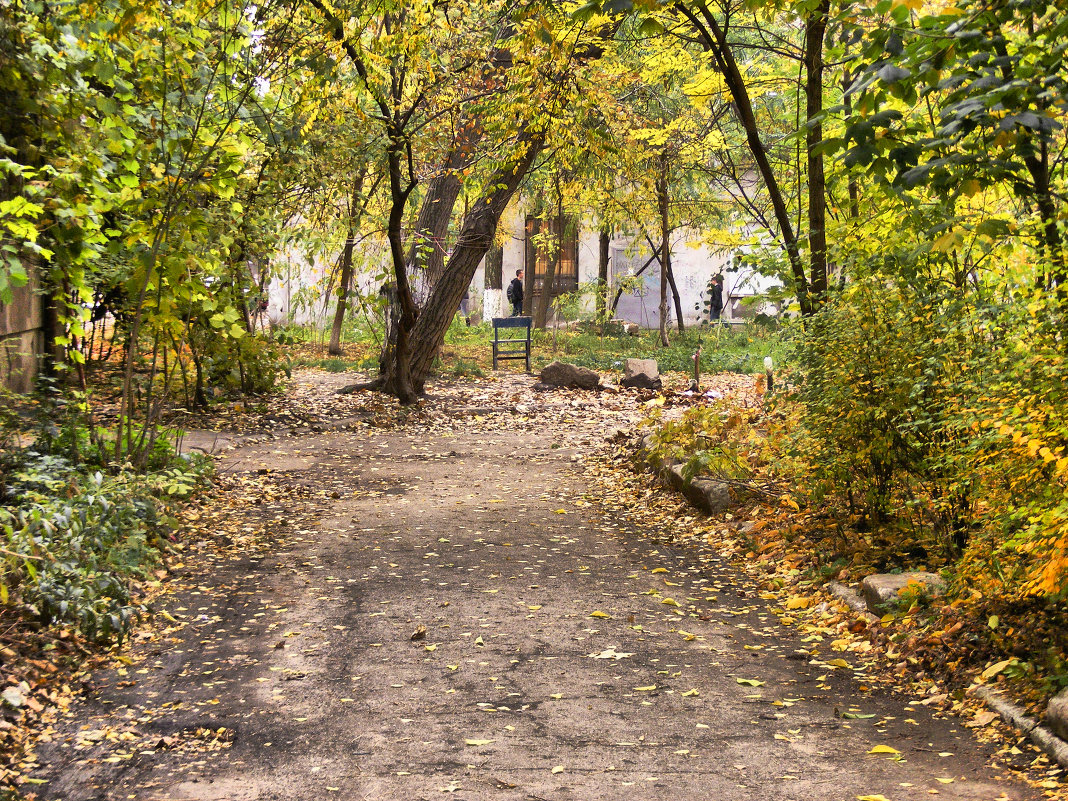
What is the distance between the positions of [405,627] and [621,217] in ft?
61.8

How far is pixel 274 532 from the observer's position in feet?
24.0

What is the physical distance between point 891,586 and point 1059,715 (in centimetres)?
151

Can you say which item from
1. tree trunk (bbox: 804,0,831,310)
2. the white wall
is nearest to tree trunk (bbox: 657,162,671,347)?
the white wall

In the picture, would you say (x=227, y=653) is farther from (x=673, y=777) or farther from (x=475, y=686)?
(x=673, y=777)

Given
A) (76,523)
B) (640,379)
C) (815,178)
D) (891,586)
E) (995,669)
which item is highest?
(815,178)

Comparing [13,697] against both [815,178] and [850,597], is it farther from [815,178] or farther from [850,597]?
[815,178]

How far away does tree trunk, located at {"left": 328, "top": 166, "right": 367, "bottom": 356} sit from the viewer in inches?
511

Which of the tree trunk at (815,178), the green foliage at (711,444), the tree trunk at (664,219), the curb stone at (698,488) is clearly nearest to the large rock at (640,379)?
the tree trunk at (664,219)

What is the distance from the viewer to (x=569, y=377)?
16.5 m

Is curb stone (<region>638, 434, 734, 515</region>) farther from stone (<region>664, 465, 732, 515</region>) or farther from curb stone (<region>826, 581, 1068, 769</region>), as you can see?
curb stone (<region>826, 581, 1068, 769</region>)

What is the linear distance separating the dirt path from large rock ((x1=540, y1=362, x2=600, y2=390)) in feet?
29.3

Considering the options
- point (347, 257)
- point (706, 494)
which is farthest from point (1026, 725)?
point (347, 257)

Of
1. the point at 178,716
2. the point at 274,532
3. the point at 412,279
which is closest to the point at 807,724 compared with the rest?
the point at 178,716

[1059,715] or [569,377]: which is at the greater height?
[569,377]
